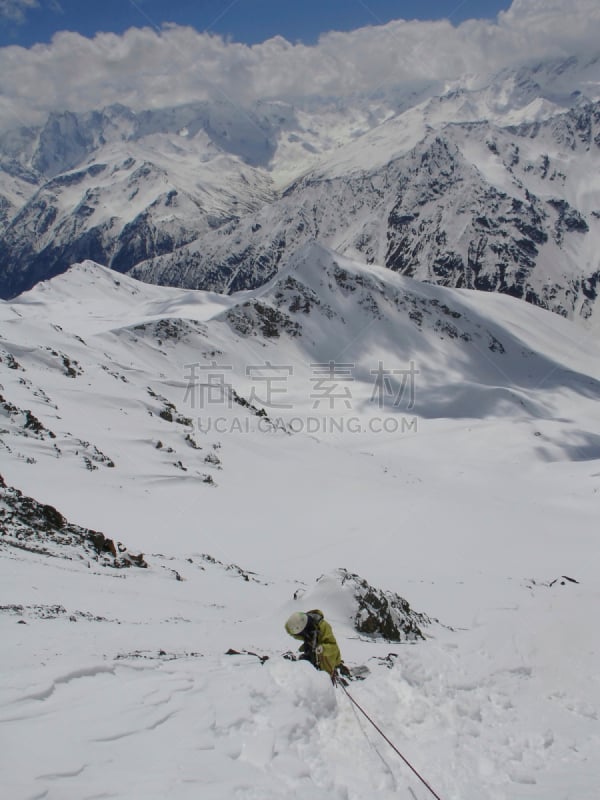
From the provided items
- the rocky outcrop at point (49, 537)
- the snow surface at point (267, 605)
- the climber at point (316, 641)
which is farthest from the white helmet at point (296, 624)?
the rocky outcrop at point (49, 537)

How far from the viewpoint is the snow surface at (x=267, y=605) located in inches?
236

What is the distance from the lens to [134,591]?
1302cm

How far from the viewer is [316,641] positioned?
8344 millimetres

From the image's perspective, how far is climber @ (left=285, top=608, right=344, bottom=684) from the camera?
818 centimetres

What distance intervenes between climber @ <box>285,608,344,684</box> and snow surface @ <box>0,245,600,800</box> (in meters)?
0.46

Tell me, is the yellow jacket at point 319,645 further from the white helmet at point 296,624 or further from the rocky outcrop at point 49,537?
the rocky outcrop at point 49,537

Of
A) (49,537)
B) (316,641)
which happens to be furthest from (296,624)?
(49,537)

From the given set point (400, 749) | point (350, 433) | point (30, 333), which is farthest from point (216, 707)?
point (350, 433)

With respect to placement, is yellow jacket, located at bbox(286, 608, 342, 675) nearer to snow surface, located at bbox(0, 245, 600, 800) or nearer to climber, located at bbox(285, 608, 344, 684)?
climber, located at bbox(285, 608, 344, 684)

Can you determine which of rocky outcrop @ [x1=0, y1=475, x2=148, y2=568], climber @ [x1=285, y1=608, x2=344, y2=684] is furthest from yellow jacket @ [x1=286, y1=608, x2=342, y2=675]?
rocky outcrop @ [x1=0, y1=475, x2=148, y2=568]

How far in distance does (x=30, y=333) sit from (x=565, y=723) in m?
49.1

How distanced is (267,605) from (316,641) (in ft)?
21.4

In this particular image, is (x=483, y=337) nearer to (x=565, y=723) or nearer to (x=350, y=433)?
(x=350, y=433)

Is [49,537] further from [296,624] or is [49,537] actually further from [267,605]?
[296,624]
